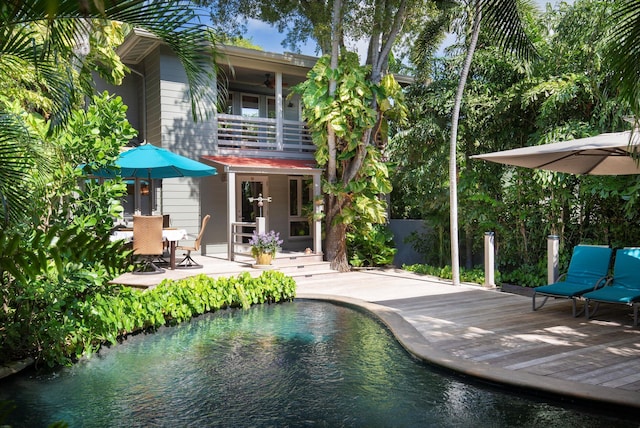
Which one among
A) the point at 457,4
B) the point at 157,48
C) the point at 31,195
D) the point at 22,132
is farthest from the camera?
the point at 157,48

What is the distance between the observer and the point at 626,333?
6.50 m

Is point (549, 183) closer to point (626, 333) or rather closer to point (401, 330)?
point (626, 333)

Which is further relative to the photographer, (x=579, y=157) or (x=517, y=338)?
(x=579, y=157)

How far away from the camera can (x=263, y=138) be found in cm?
1534

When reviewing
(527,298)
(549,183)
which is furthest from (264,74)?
(527,298)

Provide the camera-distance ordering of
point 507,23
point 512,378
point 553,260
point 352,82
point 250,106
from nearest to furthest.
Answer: point 512,378
point 507,23
point 553,260
point 352,82
point 250,106

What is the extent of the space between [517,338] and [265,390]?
3.26m

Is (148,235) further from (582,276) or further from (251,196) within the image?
(582,276)

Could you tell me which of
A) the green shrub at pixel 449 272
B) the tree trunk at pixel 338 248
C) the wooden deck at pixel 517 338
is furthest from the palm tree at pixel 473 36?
the tree trunk at pixel 338 248

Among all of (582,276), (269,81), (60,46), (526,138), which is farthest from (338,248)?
(60,46)

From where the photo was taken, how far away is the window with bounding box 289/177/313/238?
16250 millimetres

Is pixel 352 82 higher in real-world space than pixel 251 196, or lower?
higher

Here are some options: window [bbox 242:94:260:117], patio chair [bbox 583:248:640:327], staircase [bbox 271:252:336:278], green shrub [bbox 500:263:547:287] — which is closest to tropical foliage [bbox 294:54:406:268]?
staircase [bbox 271:252:336:278]

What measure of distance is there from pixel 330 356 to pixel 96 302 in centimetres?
284
